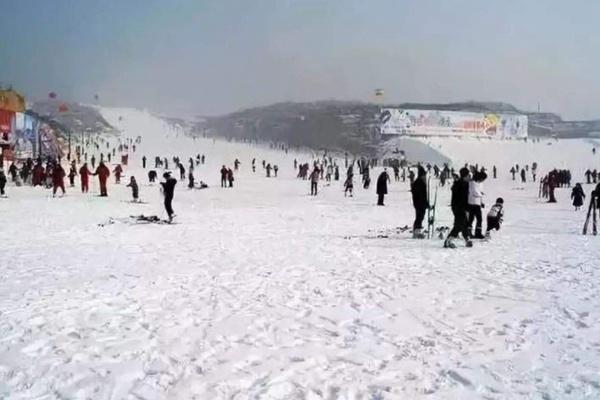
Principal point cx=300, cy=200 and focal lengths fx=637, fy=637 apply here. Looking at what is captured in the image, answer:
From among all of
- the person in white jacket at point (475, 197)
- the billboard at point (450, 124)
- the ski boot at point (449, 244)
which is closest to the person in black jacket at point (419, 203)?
the person in white jacket at point (475, 197)

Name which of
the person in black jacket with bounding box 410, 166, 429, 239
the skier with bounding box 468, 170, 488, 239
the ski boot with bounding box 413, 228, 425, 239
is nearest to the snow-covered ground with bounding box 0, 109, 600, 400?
the ski boot with bounding box 413, 228, 425, 239

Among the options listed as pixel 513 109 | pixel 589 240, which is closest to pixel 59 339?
pixel 589 240

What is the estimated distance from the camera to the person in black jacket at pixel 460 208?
12.8 m

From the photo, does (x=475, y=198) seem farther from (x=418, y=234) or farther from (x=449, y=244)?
(x=449, y=244)

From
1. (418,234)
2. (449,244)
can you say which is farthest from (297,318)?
(418,234)

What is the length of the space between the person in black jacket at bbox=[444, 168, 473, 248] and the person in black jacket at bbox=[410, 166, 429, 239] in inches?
65.3

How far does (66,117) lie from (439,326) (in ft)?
614

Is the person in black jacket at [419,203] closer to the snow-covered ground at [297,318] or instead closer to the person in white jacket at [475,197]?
the snow-covered ground at [297,318]

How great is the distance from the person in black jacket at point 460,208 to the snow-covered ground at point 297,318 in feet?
1.11

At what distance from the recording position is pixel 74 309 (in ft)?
24.0

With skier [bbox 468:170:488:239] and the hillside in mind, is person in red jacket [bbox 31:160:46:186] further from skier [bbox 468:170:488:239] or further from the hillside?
the hillside

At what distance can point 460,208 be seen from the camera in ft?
42.4

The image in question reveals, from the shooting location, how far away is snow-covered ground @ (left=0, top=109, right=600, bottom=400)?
498cm

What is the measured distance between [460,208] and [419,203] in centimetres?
217
